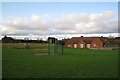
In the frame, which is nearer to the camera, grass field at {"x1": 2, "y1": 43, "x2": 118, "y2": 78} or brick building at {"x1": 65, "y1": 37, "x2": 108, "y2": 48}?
grass field at {"x1": 2, "y1": 43, "x2": 118, "y2": 78}

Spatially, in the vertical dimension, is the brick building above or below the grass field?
above

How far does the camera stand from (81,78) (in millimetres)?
6070

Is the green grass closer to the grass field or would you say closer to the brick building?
the grass field

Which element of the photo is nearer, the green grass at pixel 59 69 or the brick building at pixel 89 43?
the green grass at pixel 59 69

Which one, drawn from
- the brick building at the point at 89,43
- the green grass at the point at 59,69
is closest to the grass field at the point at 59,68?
the green grass at the point at 59,69

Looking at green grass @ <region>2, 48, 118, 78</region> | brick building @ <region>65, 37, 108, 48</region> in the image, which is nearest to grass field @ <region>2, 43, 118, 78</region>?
green grass @ <region>2, 48, 118, 78</region>

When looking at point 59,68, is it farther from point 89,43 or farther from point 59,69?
point 89,43

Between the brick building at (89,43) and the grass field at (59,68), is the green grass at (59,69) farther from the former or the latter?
the brick building at (89,43)

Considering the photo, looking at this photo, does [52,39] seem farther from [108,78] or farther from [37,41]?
[37,41]

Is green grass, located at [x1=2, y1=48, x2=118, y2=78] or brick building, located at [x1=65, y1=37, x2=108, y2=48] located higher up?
brick building, located at [x1=65, y1=37, x2=108, y2=48]

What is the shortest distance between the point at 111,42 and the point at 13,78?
176 feet

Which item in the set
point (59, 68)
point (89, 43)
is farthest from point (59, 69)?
point (89, 43)

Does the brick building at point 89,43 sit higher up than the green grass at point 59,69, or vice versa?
the brick building at point 89,43

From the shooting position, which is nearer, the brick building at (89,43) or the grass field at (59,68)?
the grass field at (59,68)
